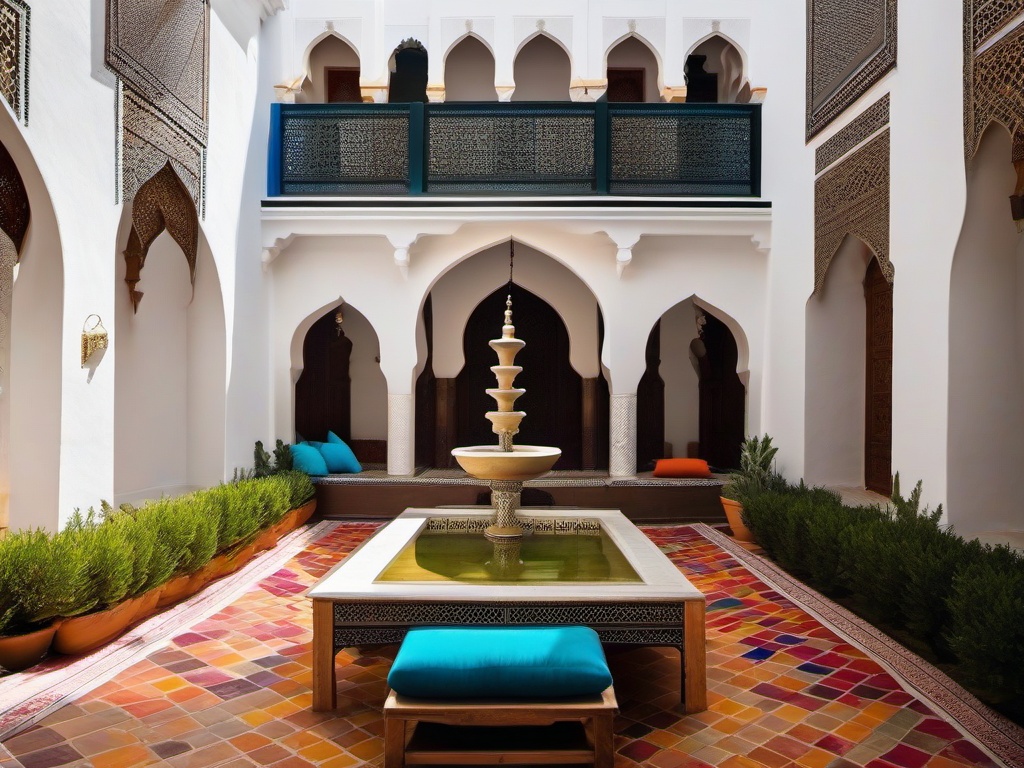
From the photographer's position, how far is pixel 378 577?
409 cm

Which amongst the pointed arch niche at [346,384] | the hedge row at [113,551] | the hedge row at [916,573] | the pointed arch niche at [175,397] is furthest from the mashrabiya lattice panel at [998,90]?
the pointed arch niche at [346,384]

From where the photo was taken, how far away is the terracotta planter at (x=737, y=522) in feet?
24.4

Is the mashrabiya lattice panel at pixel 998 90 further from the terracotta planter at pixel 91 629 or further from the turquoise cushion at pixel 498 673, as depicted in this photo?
the terracotta planter at pixel 91 629

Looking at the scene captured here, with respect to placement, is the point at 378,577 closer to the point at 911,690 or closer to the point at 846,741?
the point at 846,741

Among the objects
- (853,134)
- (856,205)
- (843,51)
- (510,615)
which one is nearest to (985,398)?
(856,205)

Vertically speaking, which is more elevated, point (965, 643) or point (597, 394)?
point (597, 394)

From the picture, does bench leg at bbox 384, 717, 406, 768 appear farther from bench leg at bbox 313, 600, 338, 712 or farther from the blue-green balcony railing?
the blue-green balcony railing

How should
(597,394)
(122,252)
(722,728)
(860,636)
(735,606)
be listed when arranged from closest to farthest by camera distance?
1. (722,728)
2. (860,636)
3. (735,606)
4. (122,252)
5. (597,394)

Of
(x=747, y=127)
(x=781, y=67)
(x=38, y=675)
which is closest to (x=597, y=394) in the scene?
(x=747, y=127)

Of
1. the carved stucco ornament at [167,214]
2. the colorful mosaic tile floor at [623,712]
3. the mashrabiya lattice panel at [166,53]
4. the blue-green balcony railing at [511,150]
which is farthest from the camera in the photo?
the blue-green balcony railing at [511,150]

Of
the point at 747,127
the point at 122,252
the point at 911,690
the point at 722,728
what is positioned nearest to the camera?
the point at 722,728

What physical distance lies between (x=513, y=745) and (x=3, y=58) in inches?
169

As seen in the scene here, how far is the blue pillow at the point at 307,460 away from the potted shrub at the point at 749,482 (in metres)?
4.19

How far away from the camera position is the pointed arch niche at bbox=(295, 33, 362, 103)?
10039 mm
